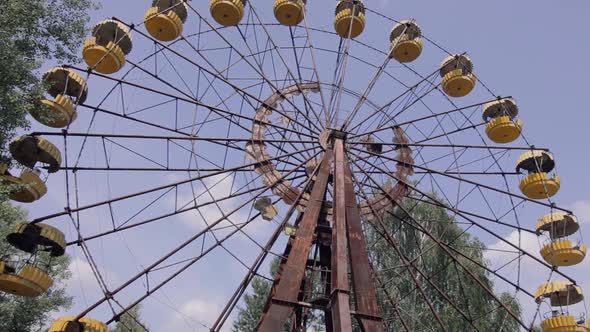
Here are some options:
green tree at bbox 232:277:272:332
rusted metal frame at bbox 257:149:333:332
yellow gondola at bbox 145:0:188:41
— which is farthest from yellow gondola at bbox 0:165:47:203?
green tree at bbox 232:277:272:332

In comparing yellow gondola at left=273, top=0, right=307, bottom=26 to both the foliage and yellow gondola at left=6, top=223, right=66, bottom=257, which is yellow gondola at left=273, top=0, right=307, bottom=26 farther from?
Result: the foliage

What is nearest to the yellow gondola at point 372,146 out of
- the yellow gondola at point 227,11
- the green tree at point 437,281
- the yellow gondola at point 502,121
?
the yellow gondola at point 502,121

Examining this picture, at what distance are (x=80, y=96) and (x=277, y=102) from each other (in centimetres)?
520

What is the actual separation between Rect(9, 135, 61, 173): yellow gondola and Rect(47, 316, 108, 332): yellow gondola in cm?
446

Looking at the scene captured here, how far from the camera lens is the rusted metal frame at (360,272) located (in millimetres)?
11359

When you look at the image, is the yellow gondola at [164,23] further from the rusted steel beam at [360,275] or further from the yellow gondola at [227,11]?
the rusted steel beam at [360,275]

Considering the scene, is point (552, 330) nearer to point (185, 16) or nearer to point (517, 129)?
point (517, 129)

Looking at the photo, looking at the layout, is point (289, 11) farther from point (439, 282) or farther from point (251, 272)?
point (439, 282)

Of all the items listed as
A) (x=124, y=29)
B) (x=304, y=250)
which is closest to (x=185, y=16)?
(x=124, y=29)

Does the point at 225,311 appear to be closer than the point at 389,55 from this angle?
Yes

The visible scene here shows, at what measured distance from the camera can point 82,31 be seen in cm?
1386

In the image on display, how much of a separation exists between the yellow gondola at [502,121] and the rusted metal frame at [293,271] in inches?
298

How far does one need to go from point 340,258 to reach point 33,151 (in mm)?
8032

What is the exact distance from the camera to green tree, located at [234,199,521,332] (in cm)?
2498
